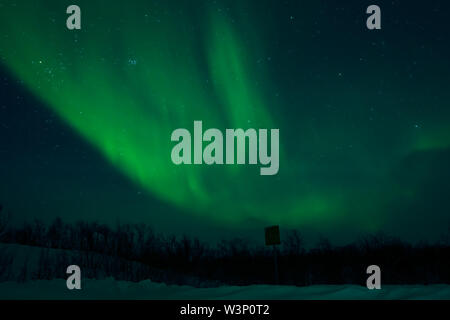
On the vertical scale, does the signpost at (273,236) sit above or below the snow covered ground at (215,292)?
above

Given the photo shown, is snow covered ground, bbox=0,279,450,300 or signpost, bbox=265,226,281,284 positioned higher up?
signpost, bbox=265,226,281,284

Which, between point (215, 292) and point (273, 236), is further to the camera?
point (273, 236)

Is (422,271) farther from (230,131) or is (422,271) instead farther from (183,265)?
(183,265)

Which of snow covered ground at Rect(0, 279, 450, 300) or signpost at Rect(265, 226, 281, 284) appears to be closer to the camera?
snow covered ground at Rect(0, 279, 450, 300)

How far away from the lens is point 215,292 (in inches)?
250

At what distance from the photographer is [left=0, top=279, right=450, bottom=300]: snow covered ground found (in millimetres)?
5930

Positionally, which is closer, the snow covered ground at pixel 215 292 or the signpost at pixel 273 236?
the snow covered ground at pixel 215 292

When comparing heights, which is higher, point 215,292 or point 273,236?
point 273,236

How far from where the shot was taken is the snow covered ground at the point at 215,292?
5.93 metres

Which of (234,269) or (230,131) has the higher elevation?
(230,131)

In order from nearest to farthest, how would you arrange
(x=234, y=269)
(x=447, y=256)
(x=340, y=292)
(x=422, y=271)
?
(x=340, y=292)
(x=422, y=271)
(x=447, y=256)
(x=234, y=269)
